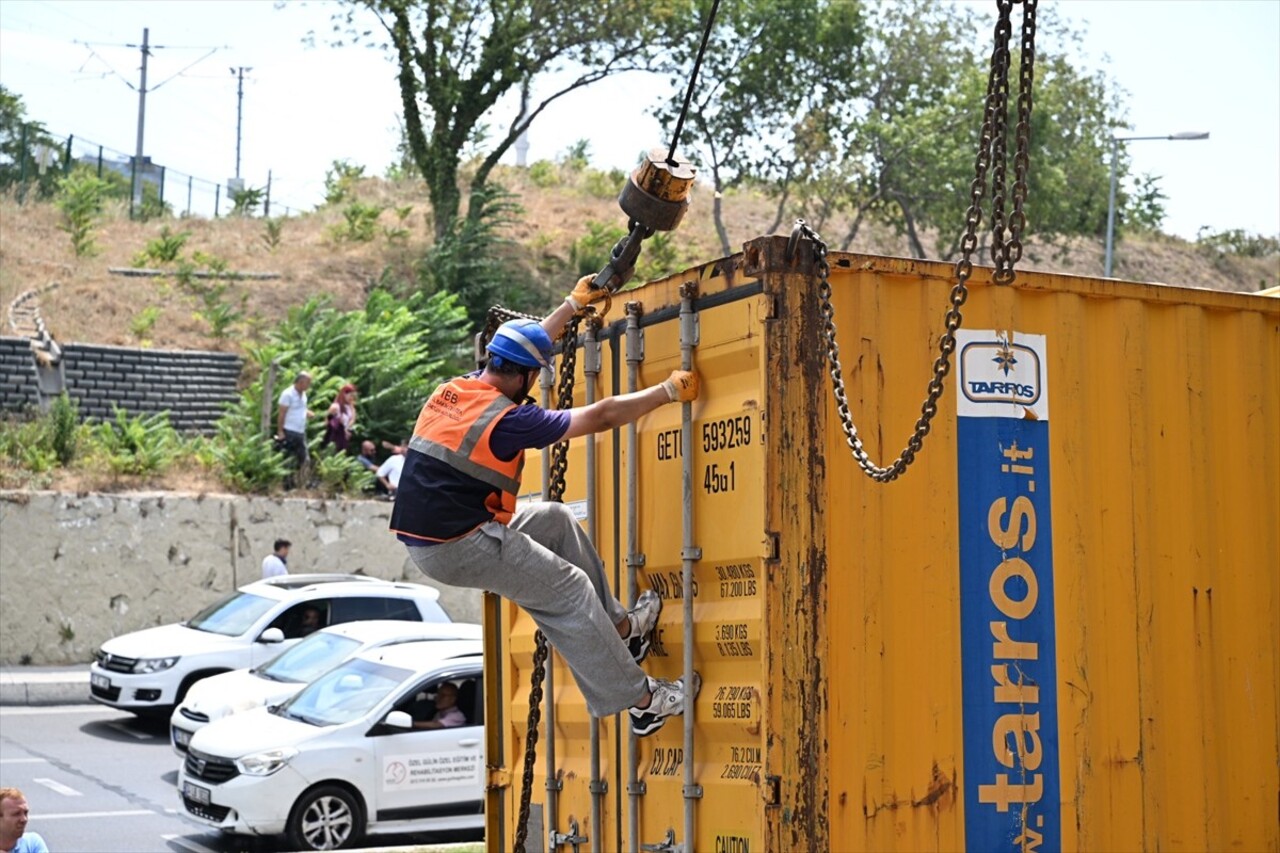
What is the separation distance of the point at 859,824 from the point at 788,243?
1.94 m

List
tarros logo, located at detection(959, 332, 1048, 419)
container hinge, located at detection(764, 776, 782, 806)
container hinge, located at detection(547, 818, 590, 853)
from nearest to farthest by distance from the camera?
container hinge, located at detection(764, 776, 782, 806) → tarros logo, located at detection(959, 332, 1048, 419) → container hinge, located at detection(547, 818, 590, 853)

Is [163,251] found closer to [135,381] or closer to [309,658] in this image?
[135,381]

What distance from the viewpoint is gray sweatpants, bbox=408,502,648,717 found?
547 cm

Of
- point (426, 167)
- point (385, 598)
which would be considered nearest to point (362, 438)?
point (385, 598)

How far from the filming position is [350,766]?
11172 millimetres

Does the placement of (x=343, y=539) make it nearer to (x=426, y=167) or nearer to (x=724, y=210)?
(x=426, y=167)

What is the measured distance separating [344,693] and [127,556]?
27.9 feet

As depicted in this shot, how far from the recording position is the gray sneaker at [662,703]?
5371mm

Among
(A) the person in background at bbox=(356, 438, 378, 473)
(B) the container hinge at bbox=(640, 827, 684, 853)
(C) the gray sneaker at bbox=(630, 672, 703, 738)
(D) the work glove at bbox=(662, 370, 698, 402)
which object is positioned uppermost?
(A) the person in background at bbox=(356, 438, 378, 473)

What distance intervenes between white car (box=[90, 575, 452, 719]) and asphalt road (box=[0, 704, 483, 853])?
44 centimetres

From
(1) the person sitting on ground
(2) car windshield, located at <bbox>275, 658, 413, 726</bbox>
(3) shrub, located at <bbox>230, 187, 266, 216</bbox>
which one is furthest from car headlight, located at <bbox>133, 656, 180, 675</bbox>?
(3) shrub, located at <bbox>230, 187, 266, 216</bbox>

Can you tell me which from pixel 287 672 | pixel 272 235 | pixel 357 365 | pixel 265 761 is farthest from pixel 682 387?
pixel 272 235

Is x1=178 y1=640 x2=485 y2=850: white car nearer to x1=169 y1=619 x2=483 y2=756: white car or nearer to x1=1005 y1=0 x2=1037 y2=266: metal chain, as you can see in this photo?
x1=169 y1=619 x2=483 y2=756: white car

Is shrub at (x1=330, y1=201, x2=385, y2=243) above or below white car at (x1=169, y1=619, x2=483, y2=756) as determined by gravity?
above
